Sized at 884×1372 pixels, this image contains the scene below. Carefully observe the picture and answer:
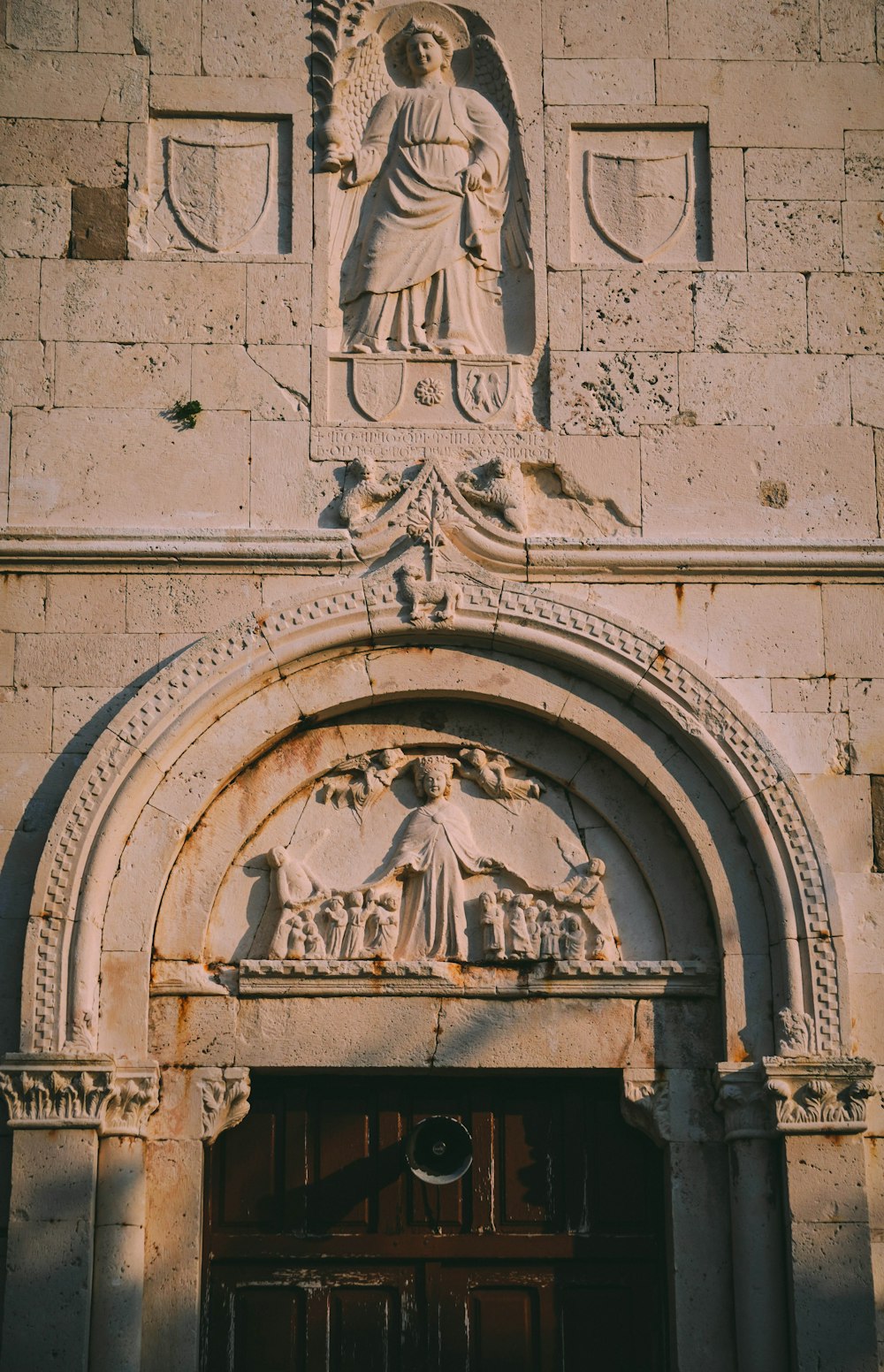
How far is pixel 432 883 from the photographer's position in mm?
9727

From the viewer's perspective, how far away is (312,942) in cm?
958

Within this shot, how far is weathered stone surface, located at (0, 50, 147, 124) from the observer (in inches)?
415

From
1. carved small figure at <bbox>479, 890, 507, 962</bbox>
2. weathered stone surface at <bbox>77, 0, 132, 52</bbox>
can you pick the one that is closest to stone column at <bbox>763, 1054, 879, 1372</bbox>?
carved small figure at <bbox>479, 890, 507, 962</bbox>

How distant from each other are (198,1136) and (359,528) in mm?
3154

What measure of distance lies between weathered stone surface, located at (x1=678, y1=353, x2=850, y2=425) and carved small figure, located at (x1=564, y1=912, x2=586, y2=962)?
273 cm

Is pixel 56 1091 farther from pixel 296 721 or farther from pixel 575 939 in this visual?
pixel 575 939

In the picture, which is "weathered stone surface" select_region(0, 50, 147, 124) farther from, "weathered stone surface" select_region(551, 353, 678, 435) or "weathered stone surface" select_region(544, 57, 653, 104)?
"weathered stone surface" select_region(551, 353, 678, 435)

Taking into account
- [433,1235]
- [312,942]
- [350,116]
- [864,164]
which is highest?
[350,116]

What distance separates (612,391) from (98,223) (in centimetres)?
290

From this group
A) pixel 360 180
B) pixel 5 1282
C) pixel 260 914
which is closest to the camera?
pixel 5 1282

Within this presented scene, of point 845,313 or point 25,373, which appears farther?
point 845,313

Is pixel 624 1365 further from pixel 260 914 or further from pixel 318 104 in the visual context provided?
pixel 318 104

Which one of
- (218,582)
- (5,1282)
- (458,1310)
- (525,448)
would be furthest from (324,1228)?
(525,448)

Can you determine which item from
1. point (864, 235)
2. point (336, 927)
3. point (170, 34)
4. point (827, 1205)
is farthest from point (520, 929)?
point (170, 34)
